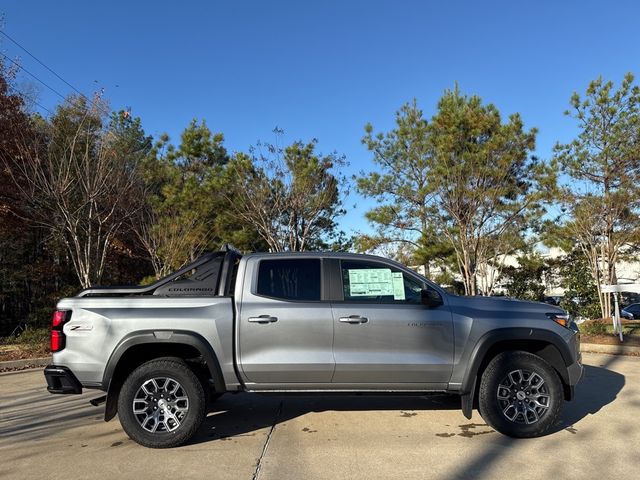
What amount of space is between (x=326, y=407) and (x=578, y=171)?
15757 mm

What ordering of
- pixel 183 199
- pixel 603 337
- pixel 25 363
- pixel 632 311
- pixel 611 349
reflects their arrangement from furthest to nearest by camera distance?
pixel 632 311 < pixel 183 199 < pixel 603 337 < pixel 611 349 < pixel 25 363

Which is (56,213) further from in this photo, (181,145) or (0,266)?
(181,145)

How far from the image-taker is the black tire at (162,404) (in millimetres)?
4906

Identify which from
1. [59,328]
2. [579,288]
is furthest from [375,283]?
[579,288]

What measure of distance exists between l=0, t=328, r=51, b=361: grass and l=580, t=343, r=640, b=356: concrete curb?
480 inches

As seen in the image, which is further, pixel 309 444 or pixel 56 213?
pixel 56 213

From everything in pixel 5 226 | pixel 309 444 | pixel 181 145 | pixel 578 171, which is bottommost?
pixel 309 444

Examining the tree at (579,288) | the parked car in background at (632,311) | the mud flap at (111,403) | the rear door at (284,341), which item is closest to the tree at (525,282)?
the tree at (579,288)

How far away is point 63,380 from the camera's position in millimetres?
4949

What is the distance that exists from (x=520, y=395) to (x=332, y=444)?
1.98 meters

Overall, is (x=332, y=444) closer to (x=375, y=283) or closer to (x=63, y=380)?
(x=375, y=283)

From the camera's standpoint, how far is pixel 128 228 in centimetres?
2048

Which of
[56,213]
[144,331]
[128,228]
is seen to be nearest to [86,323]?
[144,331]

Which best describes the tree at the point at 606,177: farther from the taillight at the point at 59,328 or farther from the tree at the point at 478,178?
the taillight at the point at 59,328
